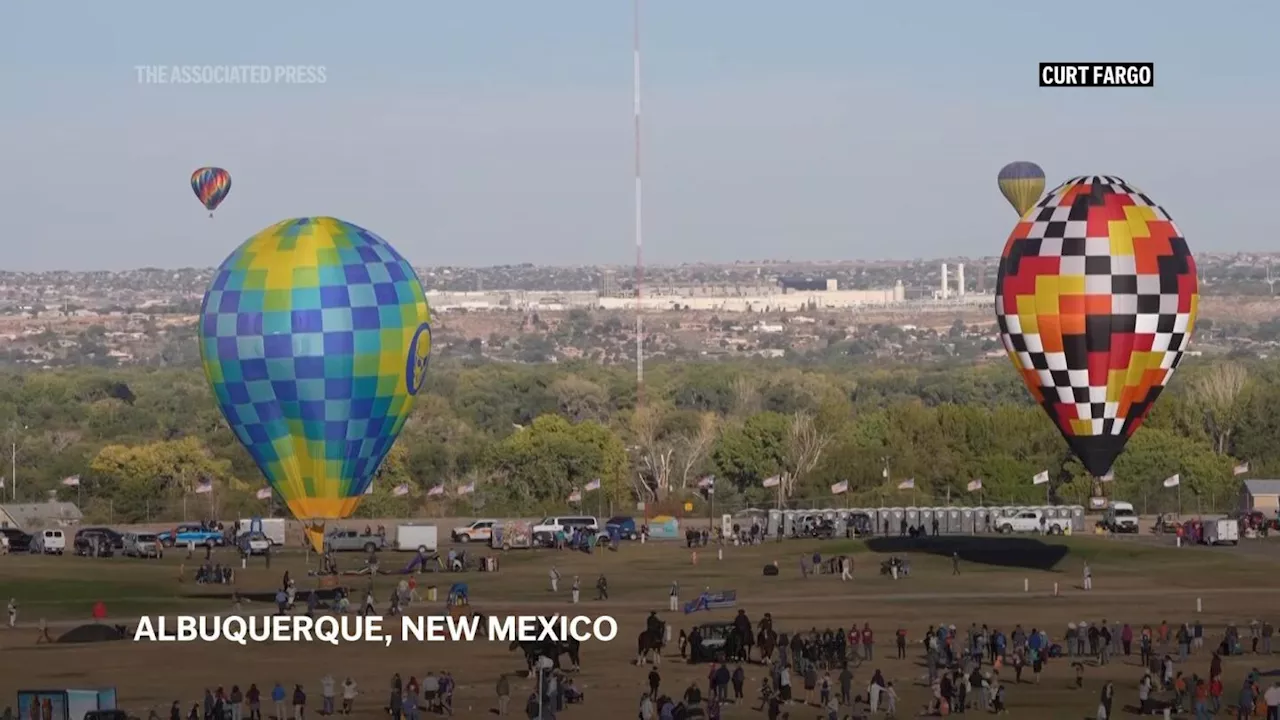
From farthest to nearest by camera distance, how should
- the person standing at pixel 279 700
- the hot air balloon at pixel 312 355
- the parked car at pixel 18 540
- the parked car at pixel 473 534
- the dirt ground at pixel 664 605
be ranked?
the parked car at pixel 473 534
the parked car at pixel 18 540
the hot air balloon at pixel 312 355
the dirt ground at pixel 664 605
the person standing at pixel 279 700

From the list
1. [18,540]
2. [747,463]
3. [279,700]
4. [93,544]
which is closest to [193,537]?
[93,544]

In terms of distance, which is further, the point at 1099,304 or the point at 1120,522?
the point at 1120,522

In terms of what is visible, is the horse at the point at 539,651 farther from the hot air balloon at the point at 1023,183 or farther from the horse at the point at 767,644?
the hot air balloon at the point at 1023,183

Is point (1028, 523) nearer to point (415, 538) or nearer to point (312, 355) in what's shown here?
point (415, 538)

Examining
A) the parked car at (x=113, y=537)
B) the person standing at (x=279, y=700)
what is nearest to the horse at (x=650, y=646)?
the person standing at (x=279, y=700)

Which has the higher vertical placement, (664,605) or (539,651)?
(539,651)

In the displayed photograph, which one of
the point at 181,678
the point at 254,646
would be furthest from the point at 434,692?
the point at 254,646

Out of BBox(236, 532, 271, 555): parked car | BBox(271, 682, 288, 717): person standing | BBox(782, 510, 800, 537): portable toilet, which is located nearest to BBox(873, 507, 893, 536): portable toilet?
BBox(782, 510, 800, 537): portable toilet

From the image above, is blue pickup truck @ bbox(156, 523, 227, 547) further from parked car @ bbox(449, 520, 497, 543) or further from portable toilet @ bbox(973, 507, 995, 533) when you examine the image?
portable toilet @ bbox(973, 507, 995, 533)
